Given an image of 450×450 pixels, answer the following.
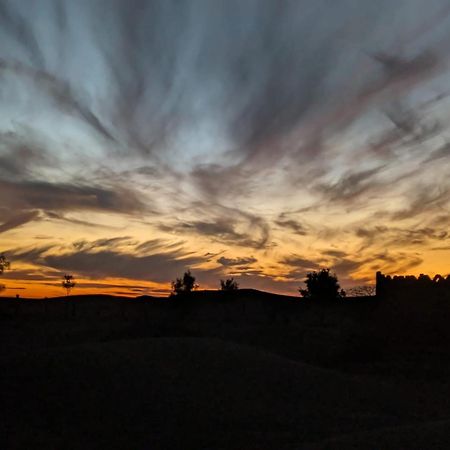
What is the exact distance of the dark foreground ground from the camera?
9664 millimetres

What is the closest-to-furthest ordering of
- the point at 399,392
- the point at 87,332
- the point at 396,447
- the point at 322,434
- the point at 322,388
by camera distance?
the point at 396,447, the point at 322,434, the point at 322,388, the point at 399,392, the point at 87,332

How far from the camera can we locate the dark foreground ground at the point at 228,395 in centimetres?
966

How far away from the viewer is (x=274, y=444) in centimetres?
966

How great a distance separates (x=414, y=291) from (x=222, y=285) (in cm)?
4205

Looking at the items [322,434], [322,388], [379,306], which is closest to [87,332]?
[379,306]

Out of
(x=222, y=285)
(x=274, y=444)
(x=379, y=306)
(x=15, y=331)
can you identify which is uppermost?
(x=222, y=285)

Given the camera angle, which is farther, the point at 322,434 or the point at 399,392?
the point at 399,392

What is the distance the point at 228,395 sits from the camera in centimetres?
1267

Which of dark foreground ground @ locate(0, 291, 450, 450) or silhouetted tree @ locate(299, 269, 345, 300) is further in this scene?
silhouetted tree @ locate(299, 269, 345, 300)

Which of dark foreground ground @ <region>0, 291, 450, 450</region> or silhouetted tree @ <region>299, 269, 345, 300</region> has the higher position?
silhouetted tree @ <region>299, 269, 345, 300</region>

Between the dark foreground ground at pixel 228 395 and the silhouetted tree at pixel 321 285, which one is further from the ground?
the silhouetted tree at pixel 321 285

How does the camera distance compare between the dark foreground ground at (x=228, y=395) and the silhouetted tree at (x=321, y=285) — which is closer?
the dark foreground ground at (x=228, y=395)

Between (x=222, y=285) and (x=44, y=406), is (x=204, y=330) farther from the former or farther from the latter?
(x=222, y=285)

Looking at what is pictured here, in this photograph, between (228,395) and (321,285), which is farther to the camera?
(321,285)
